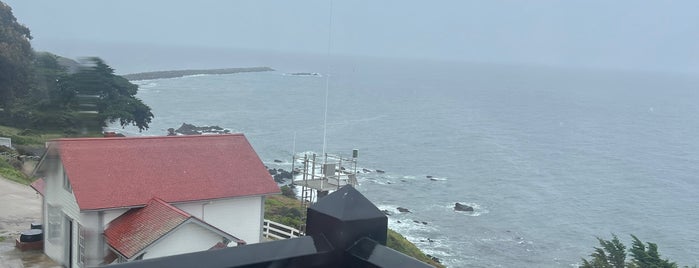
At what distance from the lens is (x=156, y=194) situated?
383 inches

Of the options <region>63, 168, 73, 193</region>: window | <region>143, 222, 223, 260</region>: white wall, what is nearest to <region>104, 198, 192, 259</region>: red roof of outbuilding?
<region>143, 222, 223, 260</region>: white wall

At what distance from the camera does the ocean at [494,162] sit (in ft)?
Answer: 105

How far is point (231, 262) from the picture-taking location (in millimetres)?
1745

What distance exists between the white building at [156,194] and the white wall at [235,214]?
16mm

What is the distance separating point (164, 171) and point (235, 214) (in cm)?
138

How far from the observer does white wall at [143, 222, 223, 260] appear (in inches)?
344

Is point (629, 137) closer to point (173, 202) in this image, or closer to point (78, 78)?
point (173, 202)

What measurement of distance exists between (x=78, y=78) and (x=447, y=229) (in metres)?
31.0

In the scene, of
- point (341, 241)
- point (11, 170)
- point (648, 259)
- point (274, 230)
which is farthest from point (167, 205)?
point (648, 259)

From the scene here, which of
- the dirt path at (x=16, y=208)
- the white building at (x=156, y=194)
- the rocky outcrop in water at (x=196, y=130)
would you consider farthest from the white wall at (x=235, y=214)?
the rocky outcrop in water at (x=196, y=130)

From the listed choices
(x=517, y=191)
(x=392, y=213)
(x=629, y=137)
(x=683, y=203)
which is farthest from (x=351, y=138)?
(x=629, y=137)

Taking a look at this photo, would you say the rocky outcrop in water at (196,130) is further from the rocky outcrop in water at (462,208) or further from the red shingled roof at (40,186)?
the red shingled roof at (40,186)

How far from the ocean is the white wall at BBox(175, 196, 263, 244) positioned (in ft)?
7.73

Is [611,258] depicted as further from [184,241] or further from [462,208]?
[184,241]
